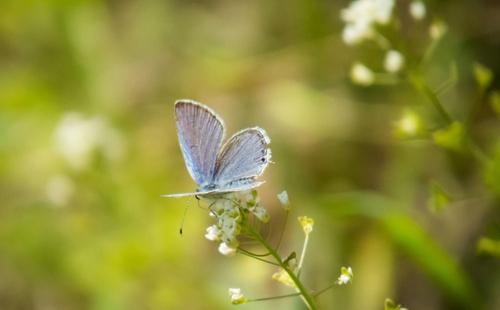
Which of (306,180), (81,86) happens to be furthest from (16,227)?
(306,180)

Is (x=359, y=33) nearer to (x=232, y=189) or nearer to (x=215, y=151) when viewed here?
(x=215, y=151)

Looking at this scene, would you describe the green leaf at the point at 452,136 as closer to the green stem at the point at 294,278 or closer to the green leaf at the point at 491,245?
the green leaf at the point at 491,245

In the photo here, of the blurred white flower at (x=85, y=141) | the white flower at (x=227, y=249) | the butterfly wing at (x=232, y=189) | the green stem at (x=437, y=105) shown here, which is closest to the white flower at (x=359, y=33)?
the green stem at (x=437, y=105)

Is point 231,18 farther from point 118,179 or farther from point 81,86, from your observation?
point 118,179

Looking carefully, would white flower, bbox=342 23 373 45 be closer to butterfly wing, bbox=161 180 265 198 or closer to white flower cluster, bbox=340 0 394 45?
white flower cluster, bbox=340 0 394 45

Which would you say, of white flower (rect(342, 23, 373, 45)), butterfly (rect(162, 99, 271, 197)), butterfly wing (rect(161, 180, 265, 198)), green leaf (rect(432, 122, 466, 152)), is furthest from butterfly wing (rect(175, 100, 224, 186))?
white flower (rect(342, 23, 373, 45))

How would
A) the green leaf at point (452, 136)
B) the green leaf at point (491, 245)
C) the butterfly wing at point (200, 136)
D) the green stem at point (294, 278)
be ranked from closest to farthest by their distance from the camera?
the green stem at point (294, 278) < the butterfly wing at point (200, 136) < the green leaf at point (491, 245) < the green leaf at point (452, 136)

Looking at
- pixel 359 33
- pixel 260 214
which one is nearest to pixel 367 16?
pixel 359 33

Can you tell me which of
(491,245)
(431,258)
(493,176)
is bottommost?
(431,258)

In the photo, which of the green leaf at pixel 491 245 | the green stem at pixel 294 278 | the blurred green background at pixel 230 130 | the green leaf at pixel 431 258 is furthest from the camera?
the blurred green background at pixel 230 130
